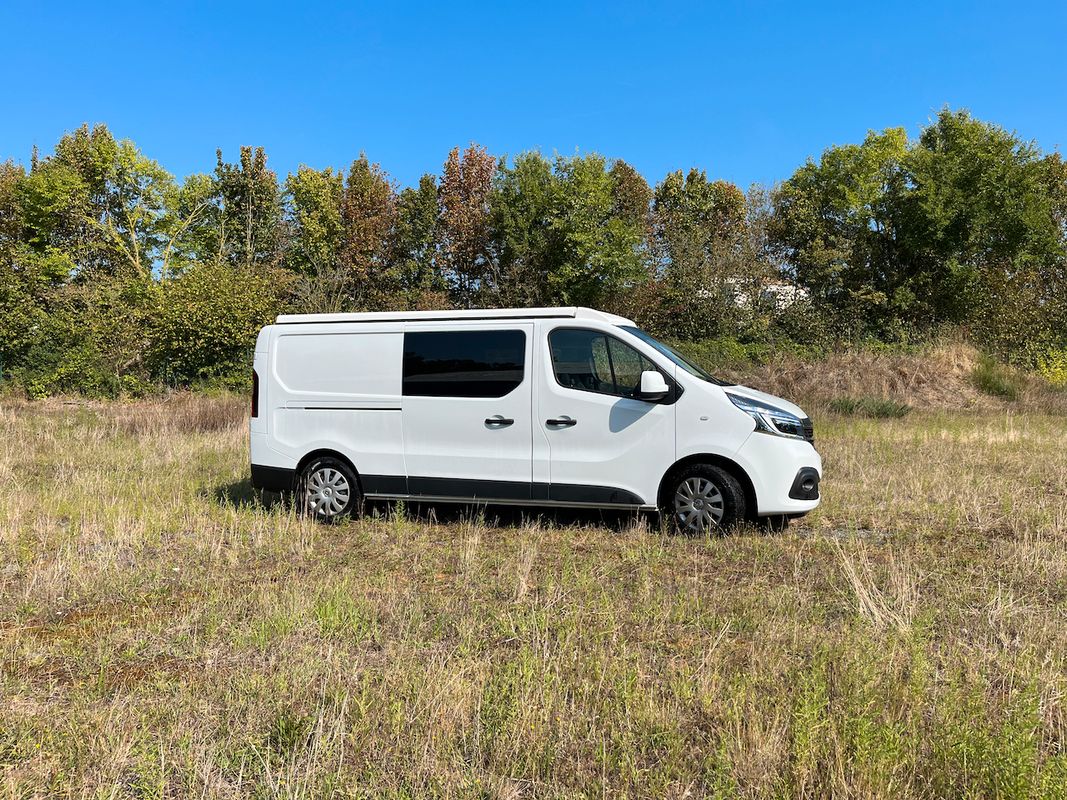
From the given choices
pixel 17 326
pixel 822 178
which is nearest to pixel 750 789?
pixel 17 326

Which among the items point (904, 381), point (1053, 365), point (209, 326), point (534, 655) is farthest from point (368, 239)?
point (534, 655)

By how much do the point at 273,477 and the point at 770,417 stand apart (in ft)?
16.7

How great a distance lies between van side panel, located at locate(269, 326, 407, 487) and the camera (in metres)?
7.24

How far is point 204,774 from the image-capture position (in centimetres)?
274

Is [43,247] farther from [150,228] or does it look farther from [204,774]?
[204,774]

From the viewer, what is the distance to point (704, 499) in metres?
6.39

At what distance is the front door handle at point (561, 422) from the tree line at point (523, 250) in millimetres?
19094

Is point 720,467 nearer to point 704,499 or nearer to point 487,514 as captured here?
point 704,499

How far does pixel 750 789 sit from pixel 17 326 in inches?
1112

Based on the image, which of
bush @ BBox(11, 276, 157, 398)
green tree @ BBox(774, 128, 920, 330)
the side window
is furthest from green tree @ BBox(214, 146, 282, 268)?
the side window

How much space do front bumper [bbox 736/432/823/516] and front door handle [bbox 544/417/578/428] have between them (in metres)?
1.50

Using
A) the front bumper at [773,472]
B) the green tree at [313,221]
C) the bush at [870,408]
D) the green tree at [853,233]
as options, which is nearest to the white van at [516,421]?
the front bumper at [773,472]

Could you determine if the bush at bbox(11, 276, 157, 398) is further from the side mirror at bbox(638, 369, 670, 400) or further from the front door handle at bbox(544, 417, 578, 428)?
the side mirror at bbox(638, 369, 670, 400)

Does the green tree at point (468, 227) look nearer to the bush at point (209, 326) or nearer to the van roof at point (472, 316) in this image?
the bush at point (209, 326)
